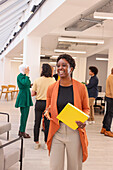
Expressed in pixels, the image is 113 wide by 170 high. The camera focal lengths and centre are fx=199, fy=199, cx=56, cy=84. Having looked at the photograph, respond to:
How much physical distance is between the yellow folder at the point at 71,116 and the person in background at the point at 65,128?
91 mm

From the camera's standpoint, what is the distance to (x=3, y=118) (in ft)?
23.0

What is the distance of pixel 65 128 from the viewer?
2.02 meters

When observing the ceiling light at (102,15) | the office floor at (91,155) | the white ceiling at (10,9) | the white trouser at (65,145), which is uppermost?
the white ceiling at (10,9)

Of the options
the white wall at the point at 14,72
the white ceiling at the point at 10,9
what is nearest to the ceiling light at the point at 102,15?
the white ceiling at the point at 10,9

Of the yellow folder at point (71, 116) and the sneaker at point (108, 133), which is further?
the sneaker at point (108, 133)

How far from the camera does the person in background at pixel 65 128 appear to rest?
2027 millimetres

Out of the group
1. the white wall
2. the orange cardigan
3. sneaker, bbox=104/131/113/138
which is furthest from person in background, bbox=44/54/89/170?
the white wall

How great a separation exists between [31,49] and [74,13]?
282 centimetres

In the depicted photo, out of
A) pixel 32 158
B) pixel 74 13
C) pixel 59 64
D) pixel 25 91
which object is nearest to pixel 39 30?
pixel 74 13

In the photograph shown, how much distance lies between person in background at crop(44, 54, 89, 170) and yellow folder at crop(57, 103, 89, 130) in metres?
0.09

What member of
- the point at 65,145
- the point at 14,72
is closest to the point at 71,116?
the point at 65,145

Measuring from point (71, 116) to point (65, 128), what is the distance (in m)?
0.16

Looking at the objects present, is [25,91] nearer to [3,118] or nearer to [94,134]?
[94,134]

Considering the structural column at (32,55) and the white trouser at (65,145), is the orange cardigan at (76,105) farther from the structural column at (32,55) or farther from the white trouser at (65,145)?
the structural column at (32,55)
